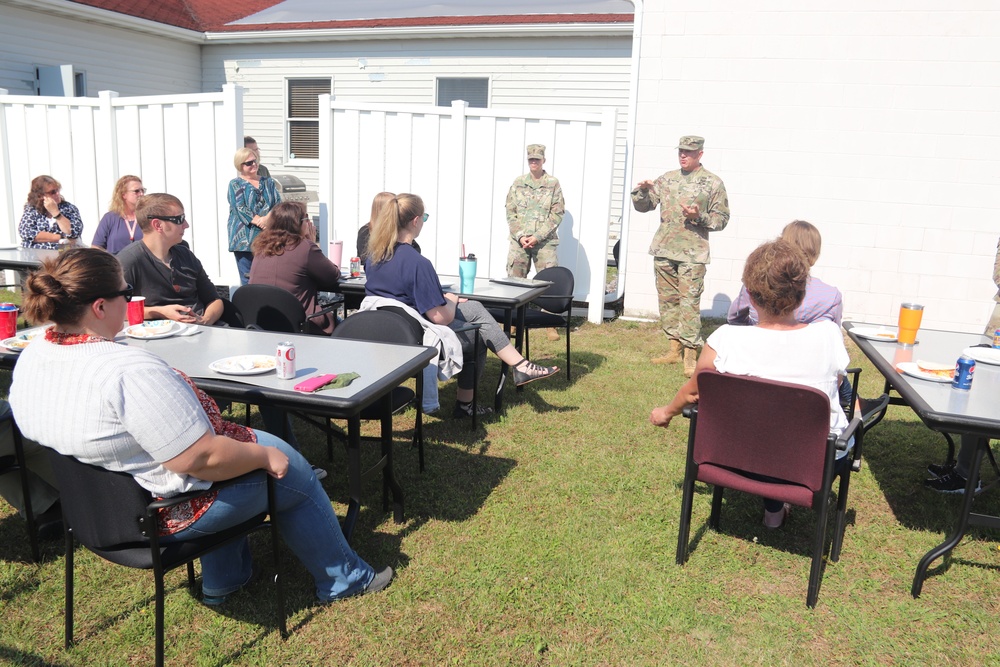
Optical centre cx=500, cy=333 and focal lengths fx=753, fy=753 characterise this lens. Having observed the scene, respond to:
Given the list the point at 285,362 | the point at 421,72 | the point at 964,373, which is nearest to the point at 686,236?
the point at 964,373

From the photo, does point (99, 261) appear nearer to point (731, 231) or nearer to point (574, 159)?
point (574, 159)

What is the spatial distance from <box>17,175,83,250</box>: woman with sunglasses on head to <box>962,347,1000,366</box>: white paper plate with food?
22.5 feet

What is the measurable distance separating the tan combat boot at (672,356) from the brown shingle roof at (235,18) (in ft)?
19.5

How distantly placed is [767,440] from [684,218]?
3836 millimetres

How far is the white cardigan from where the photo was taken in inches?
159

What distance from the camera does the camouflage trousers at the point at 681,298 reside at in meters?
6.26

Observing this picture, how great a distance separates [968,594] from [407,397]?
249 centimetres

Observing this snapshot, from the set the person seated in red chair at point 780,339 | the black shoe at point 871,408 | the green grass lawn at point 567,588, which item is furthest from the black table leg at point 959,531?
the person seated in red chair at point 780,339

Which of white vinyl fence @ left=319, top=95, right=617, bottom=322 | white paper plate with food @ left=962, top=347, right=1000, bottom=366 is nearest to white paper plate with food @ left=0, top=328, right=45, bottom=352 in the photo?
white paper plate with food @ left=962, top=347, right=1000, bottom=366

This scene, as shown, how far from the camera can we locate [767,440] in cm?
273

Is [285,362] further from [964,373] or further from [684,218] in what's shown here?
[684,218]

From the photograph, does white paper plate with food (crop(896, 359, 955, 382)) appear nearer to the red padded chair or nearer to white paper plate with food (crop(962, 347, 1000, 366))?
white paper plate with food (crop(962, 347, 1000, 366))

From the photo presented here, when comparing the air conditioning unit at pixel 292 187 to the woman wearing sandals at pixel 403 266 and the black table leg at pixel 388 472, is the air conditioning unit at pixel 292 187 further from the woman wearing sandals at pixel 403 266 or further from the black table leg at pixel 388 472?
the black table leg at pixel 388 472

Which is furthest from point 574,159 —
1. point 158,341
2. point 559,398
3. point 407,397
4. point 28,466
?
point 28,466
